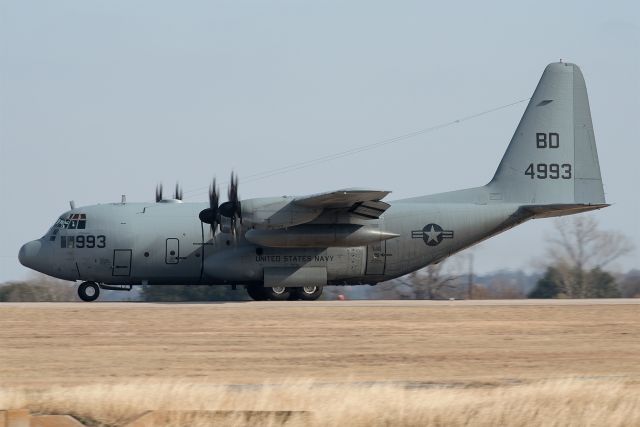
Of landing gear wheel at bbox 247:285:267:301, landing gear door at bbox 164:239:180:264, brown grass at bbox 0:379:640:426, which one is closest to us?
brown grass at bbox 0:379:640:426

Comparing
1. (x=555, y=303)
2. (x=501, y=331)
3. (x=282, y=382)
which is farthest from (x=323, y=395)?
(x=555, y=303)

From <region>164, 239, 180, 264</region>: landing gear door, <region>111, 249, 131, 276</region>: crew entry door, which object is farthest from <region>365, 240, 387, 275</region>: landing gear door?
<region>111, 249, 131, 276</region>: crew entry door

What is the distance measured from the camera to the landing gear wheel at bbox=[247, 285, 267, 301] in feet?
121

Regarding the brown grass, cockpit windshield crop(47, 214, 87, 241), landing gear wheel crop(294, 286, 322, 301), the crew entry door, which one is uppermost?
cockpit windshield crop(47, 214, 87, 241)

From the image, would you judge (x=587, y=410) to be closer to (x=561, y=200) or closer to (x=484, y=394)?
(x=484, y=394)

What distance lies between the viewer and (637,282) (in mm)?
47656

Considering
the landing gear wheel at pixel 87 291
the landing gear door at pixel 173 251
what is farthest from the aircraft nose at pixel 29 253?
the landing gear door at pixel 173 251

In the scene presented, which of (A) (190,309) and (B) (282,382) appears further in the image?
(A) (190,309)

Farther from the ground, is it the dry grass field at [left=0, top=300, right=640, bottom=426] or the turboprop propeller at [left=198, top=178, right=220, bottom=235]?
the turboprop propeller at [left=198, top=178, right=220, bottom=235]

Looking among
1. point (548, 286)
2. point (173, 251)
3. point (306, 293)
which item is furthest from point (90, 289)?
point (548, 286)

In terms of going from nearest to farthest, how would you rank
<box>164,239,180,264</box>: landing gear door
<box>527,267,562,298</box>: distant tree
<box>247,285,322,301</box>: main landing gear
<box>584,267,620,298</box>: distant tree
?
<box>164,239,180,264</box>: landing gear door
<box>247,285,322,301</box>: main landing gear
<box>527,267,562,298</box>: distant tree
<box>584,267,620,298</box>: distant tree

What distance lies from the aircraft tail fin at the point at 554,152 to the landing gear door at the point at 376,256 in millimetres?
4573

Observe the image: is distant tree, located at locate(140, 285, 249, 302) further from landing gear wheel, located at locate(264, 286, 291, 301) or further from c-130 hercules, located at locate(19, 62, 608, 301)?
landing gear wheel, located at locate(264, 286, 291, 301)

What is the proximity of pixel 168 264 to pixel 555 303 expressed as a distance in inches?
512
